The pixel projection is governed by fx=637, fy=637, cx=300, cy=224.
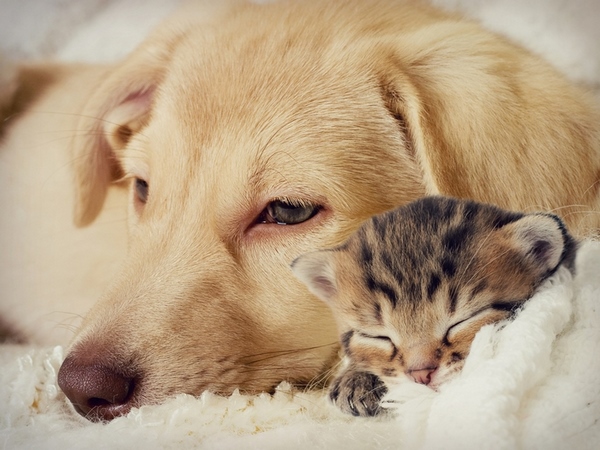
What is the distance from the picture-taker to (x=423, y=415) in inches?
24.5

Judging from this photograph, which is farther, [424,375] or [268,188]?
[268,188]

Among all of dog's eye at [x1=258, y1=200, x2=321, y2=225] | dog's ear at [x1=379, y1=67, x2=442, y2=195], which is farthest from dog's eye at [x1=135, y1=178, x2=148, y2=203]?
dog's ear at [x1=379, y1=67, x2=442, y2=195]

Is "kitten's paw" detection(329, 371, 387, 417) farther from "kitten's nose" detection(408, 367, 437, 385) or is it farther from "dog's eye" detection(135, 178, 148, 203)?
"dog's eye" detection(135, 178, 148, 203)

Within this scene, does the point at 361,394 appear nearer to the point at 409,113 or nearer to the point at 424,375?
the point at 424,375

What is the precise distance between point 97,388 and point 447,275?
1.37ft

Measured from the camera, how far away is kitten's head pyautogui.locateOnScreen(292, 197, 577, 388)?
24.3 inches

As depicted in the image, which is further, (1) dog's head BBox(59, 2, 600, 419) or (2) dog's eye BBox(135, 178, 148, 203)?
(2) dog's eye BBox(135, 178, 148, 203)

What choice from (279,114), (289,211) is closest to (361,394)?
(289,211)

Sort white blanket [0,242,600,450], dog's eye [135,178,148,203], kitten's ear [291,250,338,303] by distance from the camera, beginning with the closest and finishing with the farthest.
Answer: white blanket [0,242,600,450] → kitten's ear [291,250,338,303] → dog's eye [135,178,148,203]

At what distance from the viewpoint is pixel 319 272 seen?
705mm

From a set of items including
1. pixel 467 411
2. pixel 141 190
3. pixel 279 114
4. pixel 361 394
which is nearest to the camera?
pixel 467 411

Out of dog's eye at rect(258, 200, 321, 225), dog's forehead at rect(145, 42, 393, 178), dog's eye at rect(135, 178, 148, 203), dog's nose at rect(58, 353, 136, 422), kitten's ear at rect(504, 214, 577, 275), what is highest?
dog's forehead at rect(145, 42, 393, 178)

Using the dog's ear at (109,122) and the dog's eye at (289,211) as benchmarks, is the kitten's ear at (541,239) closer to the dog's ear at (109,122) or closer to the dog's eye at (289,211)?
the dog's eye at (289,211)

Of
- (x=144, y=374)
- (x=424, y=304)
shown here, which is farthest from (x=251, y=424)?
(x=424, y=304)
